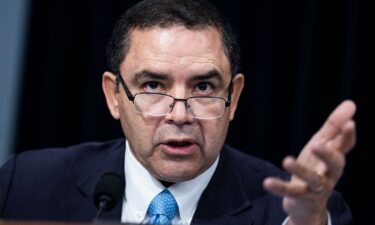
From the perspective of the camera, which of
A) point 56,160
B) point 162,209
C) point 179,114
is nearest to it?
point 179,114

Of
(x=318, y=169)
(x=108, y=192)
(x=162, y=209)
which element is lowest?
(x=162, y=209)

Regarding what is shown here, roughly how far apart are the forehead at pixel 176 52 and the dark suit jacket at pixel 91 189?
365 mm

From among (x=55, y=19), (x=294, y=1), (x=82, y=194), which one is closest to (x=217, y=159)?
(x=82, y=194)

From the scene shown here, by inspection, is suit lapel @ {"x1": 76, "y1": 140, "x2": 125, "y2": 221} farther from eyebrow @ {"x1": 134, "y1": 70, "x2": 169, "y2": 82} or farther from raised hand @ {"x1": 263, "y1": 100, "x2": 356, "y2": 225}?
raised hand @ {"x1": 263, "y1": 100, "x2": 356, "y2": 225}

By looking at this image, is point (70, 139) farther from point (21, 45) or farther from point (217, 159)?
point (217, 159)

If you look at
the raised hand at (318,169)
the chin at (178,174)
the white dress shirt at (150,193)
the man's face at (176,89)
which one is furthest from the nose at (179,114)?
the raised hand at (318,169)

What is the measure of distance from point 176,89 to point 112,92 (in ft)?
1.06

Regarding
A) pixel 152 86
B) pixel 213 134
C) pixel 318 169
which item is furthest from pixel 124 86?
pixel 318 169

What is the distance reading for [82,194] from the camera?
2.46 m

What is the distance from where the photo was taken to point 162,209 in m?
2.32

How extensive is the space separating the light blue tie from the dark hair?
0.43 meters

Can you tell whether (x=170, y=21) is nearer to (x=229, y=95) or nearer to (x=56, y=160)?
(x=229, y=95)

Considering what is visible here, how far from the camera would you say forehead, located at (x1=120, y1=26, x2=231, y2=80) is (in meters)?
2.25

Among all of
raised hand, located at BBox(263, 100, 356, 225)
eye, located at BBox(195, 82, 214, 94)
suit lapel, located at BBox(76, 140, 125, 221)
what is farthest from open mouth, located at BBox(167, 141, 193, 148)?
raised hand, located at BBox(263, 100, 356, 225)
